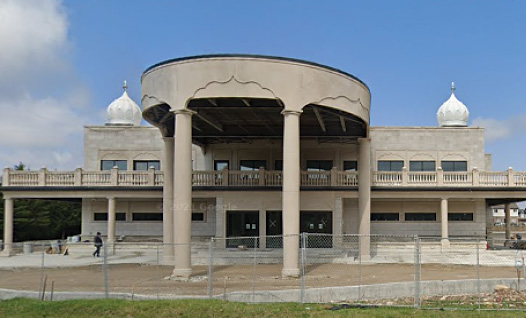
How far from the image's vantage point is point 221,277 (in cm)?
2320

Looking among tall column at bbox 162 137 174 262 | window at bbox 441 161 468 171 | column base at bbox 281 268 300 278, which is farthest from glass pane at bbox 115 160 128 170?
window at bbox 441 161 468 171

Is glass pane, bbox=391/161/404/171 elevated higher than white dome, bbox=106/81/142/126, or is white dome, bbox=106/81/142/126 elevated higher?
white dome, bbox=106/81/142/126

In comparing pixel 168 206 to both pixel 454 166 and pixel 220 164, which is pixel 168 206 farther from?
pixel 454 166

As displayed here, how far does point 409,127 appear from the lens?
42.3 meters

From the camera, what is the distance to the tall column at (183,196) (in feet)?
75.2

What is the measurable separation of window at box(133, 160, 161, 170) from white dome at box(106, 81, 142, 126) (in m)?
4.63

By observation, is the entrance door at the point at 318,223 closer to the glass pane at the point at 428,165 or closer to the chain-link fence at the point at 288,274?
the chain-link fence at the point at 288,274

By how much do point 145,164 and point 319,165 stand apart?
13487 mm

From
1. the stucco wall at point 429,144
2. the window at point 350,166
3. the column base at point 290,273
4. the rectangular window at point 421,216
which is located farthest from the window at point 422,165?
the column base at point 290,273

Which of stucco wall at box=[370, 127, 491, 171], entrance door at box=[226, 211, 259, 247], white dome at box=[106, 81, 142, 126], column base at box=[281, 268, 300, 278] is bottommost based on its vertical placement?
column base at box=[281, 268, 300, 278]

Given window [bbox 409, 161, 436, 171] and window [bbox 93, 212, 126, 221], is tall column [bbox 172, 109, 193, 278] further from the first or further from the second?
window [bbox 409, 161, 436, 171]

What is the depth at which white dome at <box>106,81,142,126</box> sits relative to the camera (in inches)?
1801

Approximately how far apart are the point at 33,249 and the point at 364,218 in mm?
23353

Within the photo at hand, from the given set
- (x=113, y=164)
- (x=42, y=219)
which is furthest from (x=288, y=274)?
(x=42, y=219)
